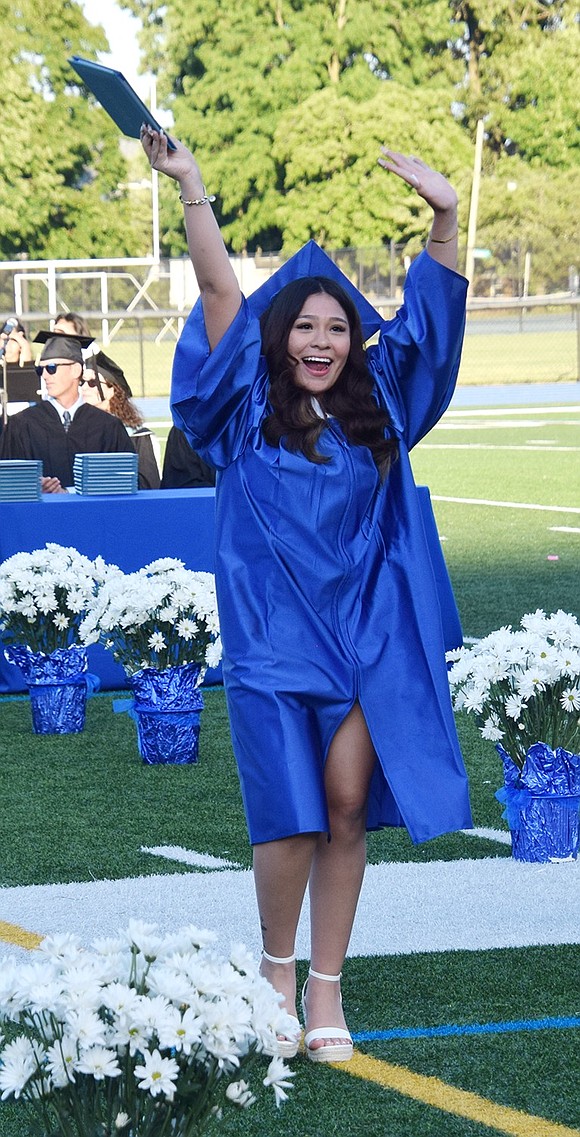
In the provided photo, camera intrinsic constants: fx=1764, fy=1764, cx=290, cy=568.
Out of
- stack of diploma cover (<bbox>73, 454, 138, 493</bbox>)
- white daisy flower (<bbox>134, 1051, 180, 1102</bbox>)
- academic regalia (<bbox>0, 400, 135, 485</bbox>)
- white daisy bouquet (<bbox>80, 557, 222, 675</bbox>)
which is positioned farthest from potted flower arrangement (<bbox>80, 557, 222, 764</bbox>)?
white daisy flower (<bbox>134, 1051, 180, 1102</bbox>)

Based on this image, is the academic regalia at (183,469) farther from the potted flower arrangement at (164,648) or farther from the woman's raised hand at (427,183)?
the woman's raised hand at (427,183)

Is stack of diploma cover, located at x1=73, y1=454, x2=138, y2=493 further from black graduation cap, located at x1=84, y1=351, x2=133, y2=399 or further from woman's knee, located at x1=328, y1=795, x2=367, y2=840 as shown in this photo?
woman's knee, located at x1=328, y1=795, x2=367, y2=840

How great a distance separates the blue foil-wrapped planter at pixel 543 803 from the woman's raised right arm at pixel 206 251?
2.16m

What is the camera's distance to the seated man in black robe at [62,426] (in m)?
9.81

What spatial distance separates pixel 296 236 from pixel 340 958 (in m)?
55.8

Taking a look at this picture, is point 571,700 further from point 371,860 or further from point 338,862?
point 338,862

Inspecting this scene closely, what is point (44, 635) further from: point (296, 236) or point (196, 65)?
point (196, 65)

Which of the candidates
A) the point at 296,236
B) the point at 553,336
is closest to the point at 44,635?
the point at 553,336

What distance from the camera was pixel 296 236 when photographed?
58.6m

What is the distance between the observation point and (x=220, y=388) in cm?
394

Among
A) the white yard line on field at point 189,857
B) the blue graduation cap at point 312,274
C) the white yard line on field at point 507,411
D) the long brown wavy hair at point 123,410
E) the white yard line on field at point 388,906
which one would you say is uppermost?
the blue graduation cap at point 312,274

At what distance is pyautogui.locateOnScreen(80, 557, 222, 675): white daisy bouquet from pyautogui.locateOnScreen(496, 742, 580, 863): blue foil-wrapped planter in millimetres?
1917

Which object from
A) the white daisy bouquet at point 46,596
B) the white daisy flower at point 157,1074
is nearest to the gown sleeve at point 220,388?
the white daisy flower at point 157,1074

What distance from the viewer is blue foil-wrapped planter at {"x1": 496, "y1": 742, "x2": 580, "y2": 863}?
557 cm
